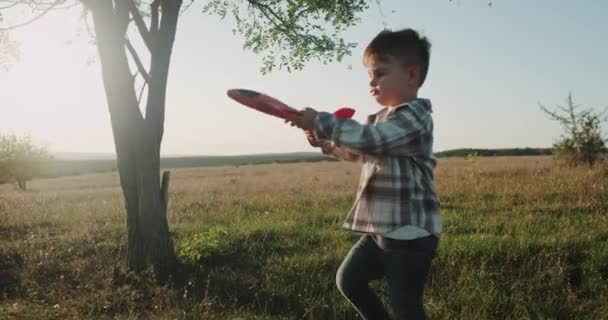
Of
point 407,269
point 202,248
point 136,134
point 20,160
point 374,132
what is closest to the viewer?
point 374,132

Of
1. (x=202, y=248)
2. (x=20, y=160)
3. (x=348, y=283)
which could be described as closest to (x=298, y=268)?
(x=202, y=248)

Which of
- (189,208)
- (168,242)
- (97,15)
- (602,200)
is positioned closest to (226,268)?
(168,242)

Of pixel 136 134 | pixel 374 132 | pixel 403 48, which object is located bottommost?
pixel 374 132

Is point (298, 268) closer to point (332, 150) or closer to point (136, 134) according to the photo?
point (136, 134)

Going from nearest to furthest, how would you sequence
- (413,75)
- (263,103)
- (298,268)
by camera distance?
(263,103), (413,75), (298,268)

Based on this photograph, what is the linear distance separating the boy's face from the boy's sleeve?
207 mm

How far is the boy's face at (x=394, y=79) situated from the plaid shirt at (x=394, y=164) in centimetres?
11

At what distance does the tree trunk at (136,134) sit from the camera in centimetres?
750

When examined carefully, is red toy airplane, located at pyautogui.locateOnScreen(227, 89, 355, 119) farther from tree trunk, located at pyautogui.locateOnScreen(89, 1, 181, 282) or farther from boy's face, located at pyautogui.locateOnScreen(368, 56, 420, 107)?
tree trunk, located at pyautogui.locateOnScreen(89, 1, 181, 282)

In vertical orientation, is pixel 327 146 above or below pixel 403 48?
below

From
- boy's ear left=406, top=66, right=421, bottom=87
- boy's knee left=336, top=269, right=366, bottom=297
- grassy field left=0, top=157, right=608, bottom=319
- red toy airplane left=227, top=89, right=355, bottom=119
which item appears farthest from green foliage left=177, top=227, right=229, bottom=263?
boy's ear left=406, top=66, right=421, bottom=87

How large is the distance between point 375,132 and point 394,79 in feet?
1.57

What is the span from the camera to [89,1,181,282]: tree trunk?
7.50m

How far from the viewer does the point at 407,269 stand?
3424 millimetres
